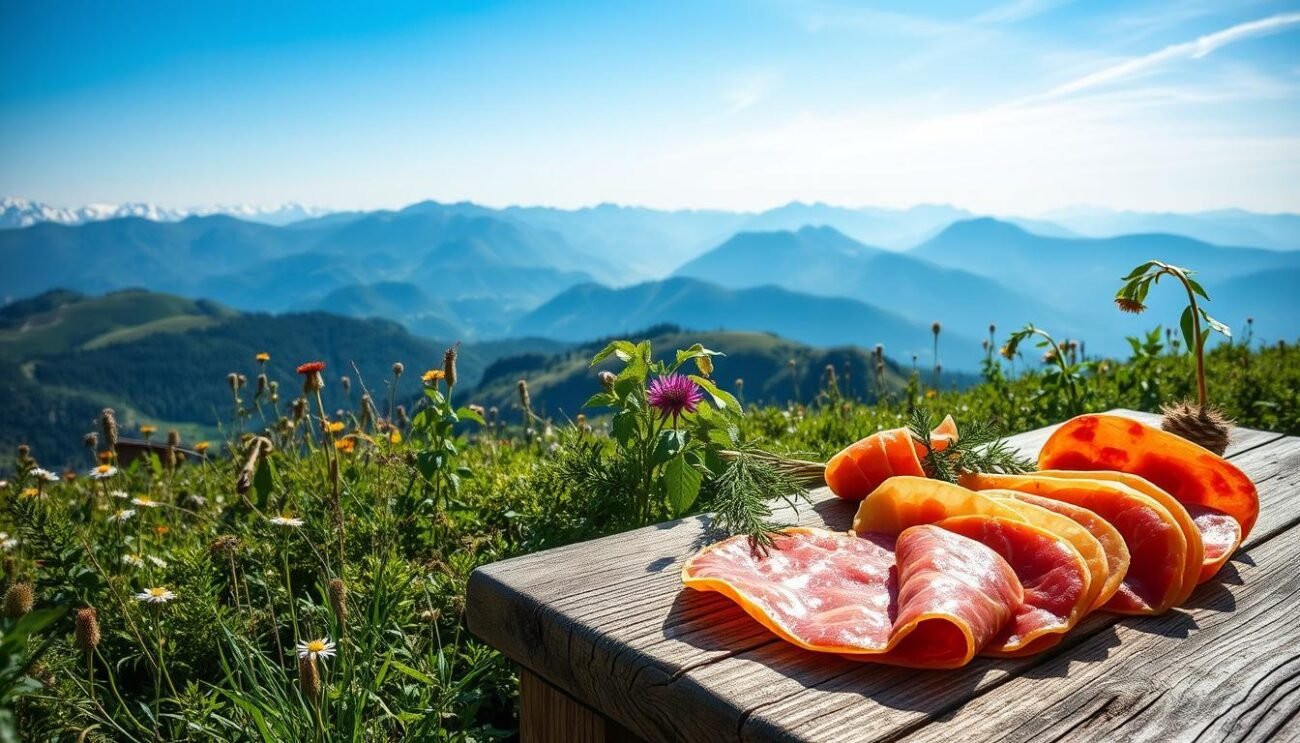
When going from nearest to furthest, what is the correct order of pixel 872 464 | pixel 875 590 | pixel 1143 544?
pixel 875 590
pixel 1143 544
pixel 872 464

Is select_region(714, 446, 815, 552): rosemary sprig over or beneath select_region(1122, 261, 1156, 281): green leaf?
beneath

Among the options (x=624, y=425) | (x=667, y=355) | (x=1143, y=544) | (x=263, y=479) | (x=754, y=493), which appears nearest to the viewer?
(x=1143, y=544)

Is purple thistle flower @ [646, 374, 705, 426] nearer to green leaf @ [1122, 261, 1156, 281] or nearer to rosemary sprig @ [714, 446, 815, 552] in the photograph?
rosemary sprig @ [714, 446, 815, 552]

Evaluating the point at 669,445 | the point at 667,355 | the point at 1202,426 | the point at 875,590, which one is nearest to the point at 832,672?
the point at 875,590

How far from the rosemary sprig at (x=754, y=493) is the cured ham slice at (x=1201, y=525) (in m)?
0.71

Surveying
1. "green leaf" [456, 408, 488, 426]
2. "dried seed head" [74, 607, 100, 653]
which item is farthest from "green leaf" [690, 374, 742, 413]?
"dried seed head" [74, 607, 100, 653]

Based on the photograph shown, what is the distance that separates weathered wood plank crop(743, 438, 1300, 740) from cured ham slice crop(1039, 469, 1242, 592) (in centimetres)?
27

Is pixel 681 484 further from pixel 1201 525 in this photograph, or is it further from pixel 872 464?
pixel 1201 525

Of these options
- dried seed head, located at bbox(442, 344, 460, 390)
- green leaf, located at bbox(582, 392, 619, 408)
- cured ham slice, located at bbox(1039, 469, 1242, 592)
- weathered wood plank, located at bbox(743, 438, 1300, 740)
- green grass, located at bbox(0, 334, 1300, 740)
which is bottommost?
green grass, located at bbox(0, 334, 1300, 740)

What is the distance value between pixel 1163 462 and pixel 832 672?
1491mm

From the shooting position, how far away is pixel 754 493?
7.52 feet

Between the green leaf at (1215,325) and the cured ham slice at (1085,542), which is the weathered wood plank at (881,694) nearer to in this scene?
the cured ham slice at (1085,542)

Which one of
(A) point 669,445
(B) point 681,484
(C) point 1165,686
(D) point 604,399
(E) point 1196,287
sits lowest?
(C) point 1165,686

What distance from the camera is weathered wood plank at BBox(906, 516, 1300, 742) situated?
1328 millimetres
